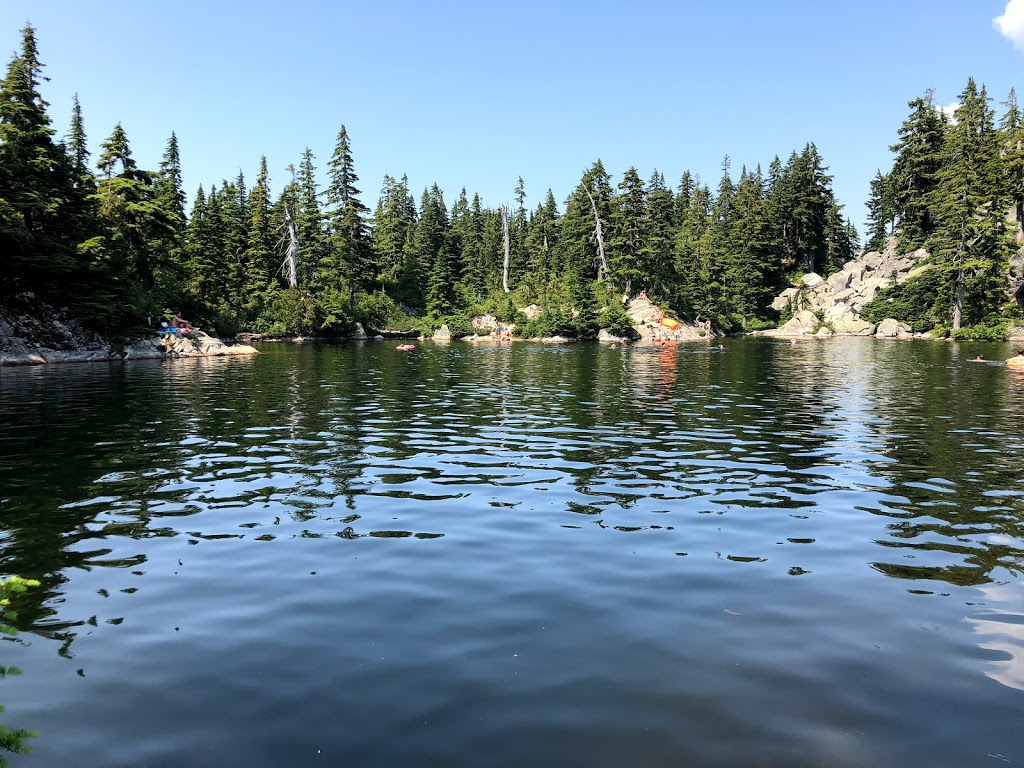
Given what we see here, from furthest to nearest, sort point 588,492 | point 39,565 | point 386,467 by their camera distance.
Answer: point 386,467 → point 588,492 → point 39,565

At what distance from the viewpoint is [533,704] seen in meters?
4.92

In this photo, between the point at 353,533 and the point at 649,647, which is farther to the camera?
the point at 353,533

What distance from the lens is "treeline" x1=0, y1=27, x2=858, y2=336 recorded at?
45.2 m

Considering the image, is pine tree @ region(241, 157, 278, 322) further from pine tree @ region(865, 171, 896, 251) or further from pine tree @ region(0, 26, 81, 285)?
pine tree @ region(865, 171, 896, 251)

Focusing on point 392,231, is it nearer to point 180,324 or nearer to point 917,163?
point 180,324

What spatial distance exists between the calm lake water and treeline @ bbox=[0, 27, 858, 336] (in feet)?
119

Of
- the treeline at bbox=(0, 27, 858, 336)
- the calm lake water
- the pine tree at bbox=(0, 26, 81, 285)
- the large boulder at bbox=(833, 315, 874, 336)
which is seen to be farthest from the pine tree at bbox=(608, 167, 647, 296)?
the calm lake water

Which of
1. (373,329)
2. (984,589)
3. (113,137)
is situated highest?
(113,137)

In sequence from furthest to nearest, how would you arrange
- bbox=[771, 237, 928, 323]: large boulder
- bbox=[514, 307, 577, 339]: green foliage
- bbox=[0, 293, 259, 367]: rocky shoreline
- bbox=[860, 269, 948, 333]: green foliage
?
1. bbox=[771, 237, 928, 323]: large boulder
2. bbox=[514, 307, 577, 339]: green foliage
3. bbox=[860, 269, 948, 333]: green foliage
4. bbox=[0, 293, 259, 367]: rocky shoreline

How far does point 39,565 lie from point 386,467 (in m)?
6.43

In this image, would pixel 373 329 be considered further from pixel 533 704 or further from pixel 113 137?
pixel 533 704

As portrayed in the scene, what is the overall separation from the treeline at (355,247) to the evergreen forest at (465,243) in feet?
0.82

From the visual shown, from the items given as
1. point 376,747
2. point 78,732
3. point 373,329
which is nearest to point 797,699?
point 376,747

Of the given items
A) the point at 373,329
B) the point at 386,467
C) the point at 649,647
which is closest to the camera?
the point at 649,647
